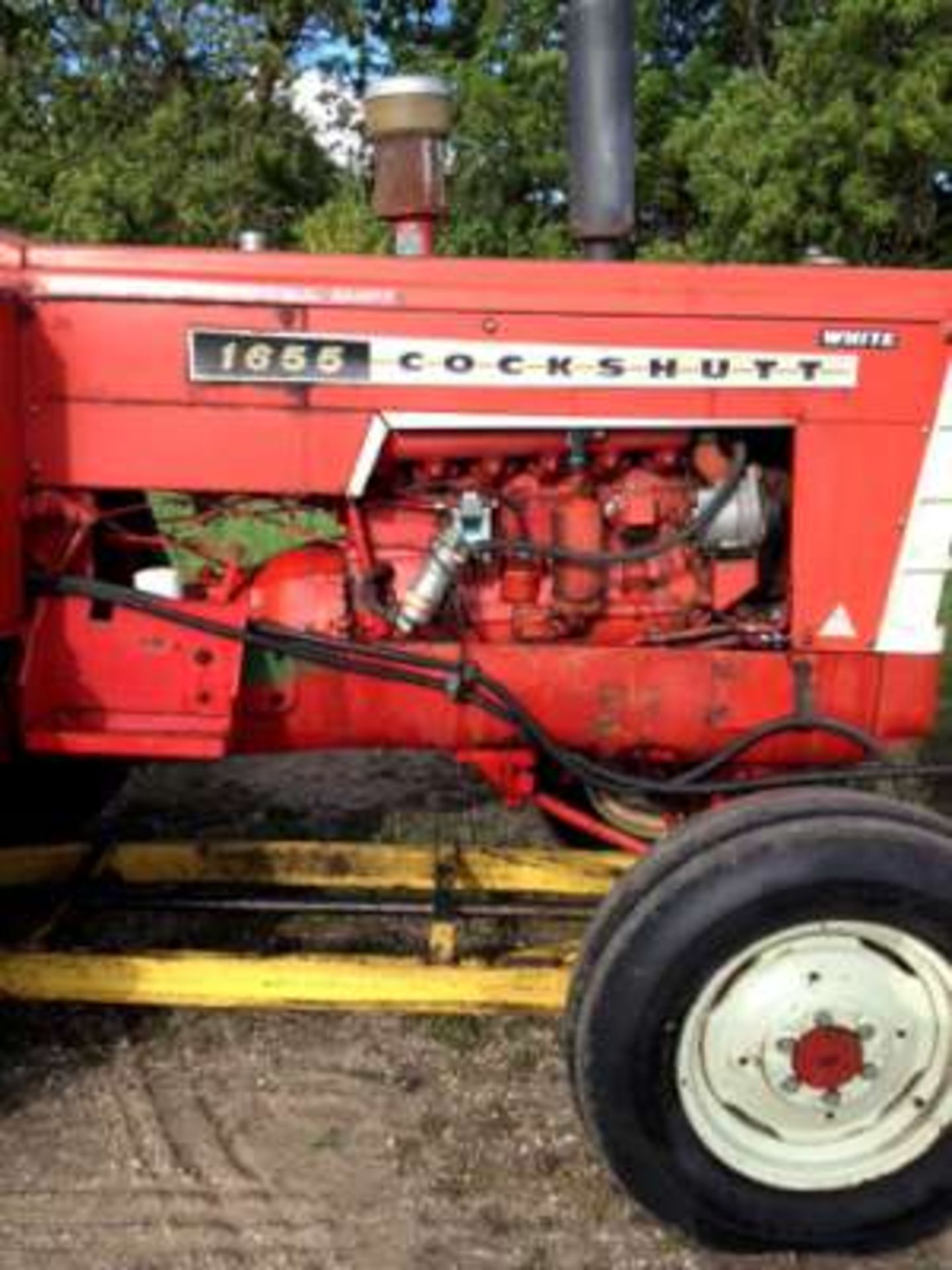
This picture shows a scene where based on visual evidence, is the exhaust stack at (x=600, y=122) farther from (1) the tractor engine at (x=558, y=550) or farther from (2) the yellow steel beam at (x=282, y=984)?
(2) the yellow steel beam at (x=282, y=984)

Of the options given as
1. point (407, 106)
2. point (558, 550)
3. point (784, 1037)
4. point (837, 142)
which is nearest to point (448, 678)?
point (558, 550)

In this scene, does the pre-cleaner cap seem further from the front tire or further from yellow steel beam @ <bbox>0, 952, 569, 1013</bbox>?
yellow steel beam @ <bbox>0, 952, 569, 1013</bbox>

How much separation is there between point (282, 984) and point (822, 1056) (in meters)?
1.07

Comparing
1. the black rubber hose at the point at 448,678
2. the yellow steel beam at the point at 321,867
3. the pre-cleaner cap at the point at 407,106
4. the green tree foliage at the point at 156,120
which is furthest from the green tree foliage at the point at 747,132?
the black rubber hose at the point at 448,678

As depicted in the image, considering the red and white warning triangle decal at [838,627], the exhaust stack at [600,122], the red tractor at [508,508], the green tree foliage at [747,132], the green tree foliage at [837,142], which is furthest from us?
the green tree foliage at [747,132]

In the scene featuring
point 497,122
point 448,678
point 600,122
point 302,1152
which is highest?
point 497,122

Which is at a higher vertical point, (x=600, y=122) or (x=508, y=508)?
(x=600, y=122)

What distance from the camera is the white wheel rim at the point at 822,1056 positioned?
282 cm

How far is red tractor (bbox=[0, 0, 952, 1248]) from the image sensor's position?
3.12 metres

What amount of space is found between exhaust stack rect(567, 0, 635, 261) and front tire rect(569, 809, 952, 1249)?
140 centimetres

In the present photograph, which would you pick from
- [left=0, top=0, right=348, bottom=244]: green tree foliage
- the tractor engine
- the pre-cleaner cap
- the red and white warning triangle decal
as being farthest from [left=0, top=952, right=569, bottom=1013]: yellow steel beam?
[left=0, top=0, right=348, bottom=244]: green tree foliage

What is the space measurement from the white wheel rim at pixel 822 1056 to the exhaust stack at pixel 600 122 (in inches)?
60.9

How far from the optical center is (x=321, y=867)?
3951mm

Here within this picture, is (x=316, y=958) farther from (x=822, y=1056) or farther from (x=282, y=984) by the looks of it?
(x=822, y=1056)
